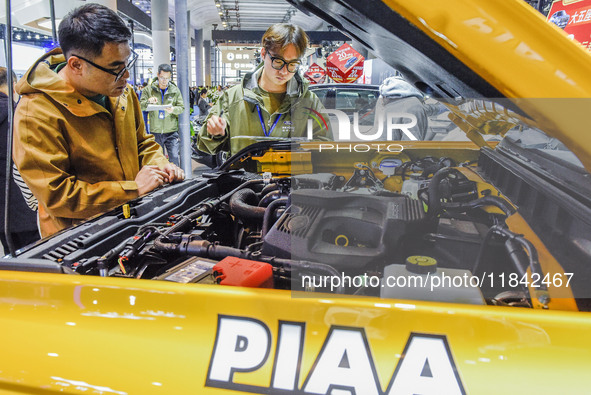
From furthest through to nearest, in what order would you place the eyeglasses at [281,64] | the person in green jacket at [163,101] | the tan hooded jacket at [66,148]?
the person in green jacket at [163,101]
the eyeglasses at [281,64]
the tan hooded jacket at [66,148]

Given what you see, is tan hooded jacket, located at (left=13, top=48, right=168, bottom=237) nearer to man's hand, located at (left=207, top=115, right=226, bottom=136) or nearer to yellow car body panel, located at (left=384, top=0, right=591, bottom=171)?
man's hand, located at (left=207, top=115, right=226, bottom=136)

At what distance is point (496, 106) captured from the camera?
0.80 m

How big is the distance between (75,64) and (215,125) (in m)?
0.90

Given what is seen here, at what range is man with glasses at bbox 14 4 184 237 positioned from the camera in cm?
156

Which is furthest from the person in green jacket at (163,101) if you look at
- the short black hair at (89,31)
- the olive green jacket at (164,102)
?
the short black hair at (89,31)

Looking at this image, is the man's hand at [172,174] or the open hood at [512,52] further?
the man's hand at [172,174]

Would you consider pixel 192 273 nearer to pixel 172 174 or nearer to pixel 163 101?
pixel 172 174

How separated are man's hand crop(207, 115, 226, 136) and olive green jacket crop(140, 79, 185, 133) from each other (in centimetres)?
380

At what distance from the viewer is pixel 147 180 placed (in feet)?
6.09

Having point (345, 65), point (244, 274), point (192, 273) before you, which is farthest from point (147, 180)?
point (345, 65)

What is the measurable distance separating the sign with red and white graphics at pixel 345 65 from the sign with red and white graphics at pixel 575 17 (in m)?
4.55

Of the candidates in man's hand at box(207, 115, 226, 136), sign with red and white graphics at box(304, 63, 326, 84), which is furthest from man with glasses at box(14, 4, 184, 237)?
sign with red and white graphics at box(304, 63, 326, 84)

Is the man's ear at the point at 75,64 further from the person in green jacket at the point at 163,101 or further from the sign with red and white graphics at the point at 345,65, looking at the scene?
the sign with red and white graphics at the point at 345,65

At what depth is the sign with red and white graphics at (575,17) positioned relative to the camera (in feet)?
16.5
